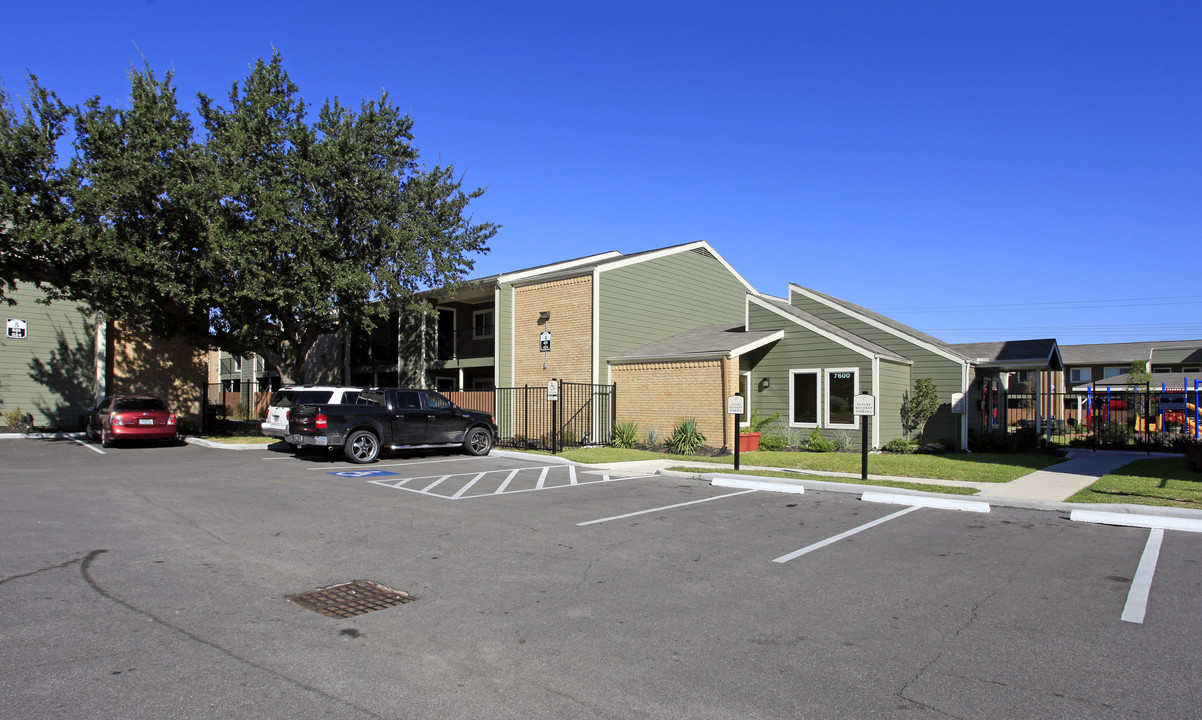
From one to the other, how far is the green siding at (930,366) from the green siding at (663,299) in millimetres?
5054

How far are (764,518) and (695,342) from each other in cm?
1208

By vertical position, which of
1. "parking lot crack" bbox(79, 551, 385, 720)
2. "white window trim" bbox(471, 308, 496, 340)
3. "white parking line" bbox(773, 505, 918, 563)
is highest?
"white window trim" bbox(471, 308, 496, 340)

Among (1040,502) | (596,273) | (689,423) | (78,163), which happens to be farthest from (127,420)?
(1040,502)

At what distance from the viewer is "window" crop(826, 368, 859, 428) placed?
63.3 feet

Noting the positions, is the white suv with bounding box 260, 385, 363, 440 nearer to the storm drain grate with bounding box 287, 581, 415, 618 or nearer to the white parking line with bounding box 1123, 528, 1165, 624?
the storm drain grate with bounding box 287, 581, 415, 618

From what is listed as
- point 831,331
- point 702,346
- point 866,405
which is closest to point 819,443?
point 831,331

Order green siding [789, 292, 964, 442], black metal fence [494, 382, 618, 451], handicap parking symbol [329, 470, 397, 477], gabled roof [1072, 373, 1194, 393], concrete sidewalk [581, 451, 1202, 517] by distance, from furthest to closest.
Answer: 1. gabled roof [1072, 373, 1194, 393]
2. black metal fence [494, 382, 618, 451]
3. green siding [789, 292, 964, 442]
4. handicap parking symbol [329, 470, 397, 477]
5. concrete sidewalk [581, 451, 1202, 517]

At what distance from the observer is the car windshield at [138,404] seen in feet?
67.1

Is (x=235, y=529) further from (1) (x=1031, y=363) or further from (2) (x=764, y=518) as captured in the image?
(1) (x=1031, y=363)

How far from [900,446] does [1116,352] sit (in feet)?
127

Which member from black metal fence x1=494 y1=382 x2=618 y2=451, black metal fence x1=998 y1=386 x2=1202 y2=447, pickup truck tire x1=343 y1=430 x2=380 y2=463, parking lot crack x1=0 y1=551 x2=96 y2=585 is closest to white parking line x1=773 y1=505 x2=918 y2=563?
parking lot crack x1=0 y1=551 x2=96 y2=585

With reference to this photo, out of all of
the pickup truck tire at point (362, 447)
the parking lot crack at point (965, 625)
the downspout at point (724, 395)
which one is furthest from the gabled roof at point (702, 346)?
the parking lot crack at point (965, 625)

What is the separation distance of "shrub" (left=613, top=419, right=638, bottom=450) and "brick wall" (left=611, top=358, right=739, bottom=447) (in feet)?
0.76

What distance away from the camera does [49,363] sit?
26.7 meters
